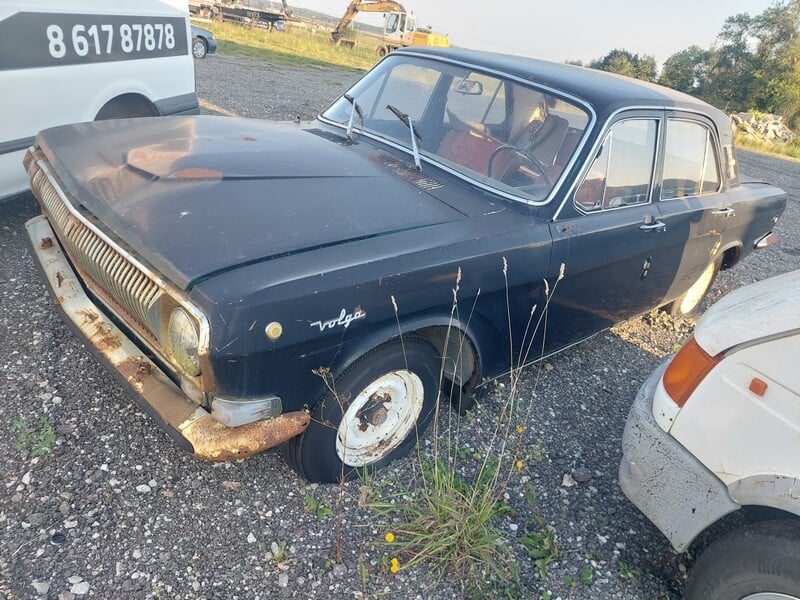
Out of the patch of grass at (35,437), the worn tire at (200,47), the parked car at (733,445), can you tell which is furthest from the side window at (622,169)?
the worn tire at (200,47)

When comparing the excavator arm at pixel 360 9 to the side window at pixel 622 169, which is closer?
the side window at pixel 622 169

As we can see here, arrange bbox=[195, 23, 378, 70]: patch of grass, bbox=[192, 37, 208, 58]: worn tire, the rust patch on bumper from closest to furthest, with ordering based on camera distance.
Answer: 1. the rust patch on bumper
2. bbox=[192, 37, 208, 58]: worn tire
3. bbox=[195, 23, 378, 70]: patch of grass

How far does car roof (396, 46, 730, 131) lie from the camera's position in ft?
9.98

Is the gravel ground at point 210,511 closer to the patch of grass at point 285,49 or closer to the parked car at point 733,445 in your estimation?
the parked car at point 733,445

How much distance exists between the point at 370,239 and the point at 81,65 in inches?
115

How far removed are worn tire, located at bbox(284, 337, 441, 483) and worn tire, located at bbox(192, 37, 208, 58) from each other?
44.0 ft

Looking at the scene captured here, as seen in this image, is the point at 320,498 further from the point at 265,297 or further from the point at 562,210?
the point at 562,210

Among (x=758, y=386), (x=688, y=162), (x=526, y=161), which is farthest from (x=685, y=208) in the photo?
(x=758, y=386)

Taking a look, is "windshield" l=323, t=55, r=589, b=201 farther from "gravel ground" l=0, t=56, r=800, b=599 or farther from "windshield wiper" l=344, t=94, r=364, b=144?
"gravel ground" l=0, t=56, r=800, b=599

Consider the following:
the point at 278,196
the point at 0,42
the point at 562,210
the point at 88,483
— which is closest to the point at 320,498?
the point at 88,483

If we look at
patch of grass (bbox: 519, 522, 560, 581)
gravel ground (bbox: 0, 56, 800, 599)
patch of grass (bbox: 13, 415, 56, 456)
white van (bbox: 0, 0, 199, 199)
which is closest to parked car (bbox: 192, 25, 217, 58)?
white van (bbox: 0, 0, 199, 199)

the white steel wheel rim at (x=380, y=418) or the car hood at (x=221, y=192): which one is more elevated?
the car hood at (x=221, y=192)

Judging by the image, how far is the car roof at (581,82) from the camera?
3.04 meters

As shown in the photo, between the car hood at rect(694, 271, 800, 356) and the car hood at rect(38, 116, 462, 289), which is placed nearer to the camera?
the car hood at rect(694, 271, 800, 356)
